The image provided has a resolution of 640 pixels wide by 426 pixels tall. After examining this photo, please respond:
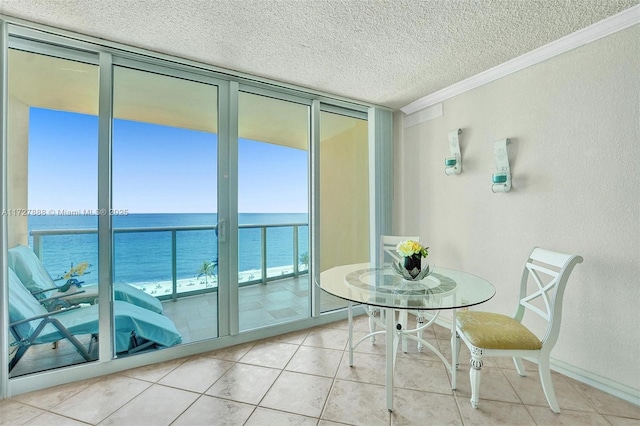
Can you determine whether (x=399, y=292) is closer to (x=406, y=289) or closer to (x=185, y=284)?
(x=406, y=289)

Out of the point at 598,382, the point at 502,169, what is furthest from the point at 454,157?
the point at 598,382

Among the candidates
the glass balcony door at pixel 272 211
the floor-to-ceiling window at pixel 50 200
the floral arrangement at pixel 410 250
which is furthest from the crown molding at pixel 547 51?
the floor-to-ceiling window at pixel 50 200

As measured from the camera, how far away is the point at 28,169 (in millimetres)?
1931

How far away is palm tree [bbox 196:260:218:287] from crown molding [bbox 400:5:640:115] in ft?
9.45

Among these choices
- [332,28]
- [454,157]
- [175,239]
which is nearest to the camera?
[332,28]

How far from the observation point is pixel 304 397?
70.8 inches

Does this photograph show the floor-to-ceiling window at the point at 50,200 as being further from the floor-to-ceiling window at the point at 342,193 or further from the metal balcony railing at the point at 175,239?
the floor-to-ceiling window at the point at 342,193

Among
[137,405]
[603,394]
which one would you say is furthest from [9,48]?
[603,394]

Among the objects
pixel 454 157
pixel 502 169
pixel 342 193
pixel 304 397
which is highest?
pixel 454 157

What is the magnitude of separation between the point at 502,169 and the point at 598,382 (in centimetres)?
168

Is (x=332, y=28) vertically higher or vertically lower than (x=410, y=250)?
higher

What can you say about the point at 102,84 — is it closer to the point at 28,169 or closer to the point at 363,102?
the point at 28,169

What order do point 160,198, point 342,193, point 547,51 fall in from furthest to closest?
point 342,193
point 160,198
point 547,51

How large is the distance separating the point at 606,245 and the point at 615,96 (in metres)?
1.01
